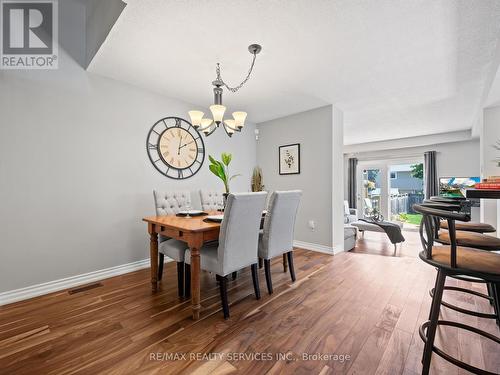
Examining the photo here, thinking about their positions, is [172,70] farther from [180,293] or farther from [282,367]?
[282,367]

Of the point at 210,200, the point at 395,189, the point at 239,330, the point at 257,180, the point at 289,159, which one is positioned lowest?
the point at 239,330

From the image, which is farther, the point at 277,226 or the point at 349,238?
the point at 349,238

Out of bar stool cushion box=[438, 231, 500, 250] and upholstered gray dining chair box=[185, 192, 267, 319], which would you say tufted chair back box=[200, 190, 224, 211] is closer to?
upholstered gray dining chair box=[185, 192, 267, 319]

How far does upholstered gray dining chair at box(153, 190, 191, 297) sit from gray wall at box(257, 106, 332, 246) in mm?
1939

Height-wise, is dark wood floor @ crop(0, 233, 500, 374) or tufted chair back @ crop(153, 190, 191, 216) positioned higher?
tufted chair back @ crop(153, 190, 191, 216)

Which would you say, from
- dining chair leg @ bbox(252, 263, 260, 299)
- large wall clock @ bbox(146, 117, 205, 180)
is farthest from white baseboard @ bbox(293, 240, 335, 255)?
large wall clock @ bbox(146, 117, 205, 180)

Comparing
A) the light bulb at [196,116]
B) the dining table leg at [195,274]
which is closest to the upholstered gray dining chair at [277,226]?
the dining table leg at [195,274]

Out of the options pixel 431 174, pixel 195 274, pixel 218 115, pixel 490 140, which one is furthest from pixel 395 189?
pixel 195 274

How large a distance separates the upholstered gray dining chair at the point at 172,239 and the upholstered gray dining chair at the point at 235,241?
0.19 m

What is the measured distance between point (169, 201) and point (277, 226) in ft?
4.69

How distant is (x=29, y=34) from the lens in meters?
2.32

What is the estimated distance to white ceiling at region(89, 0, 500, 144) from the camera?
1669 mm

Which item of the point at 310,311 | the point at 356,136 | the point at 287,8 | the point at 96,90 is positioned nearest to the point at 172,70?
the point at 96,90

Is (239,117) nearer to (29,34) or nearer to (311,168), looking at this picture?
(311,168)
